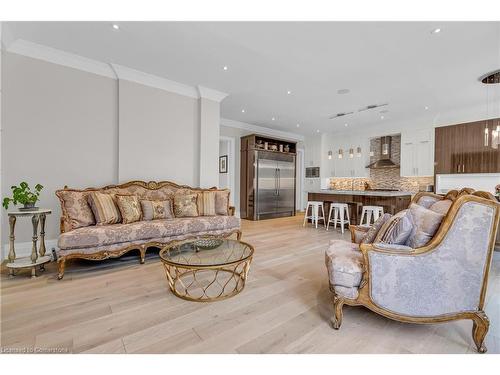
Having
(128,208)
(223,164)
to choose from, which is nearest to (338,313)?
(128,208)

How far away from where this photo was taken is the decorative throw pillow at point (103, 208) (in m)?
3.06

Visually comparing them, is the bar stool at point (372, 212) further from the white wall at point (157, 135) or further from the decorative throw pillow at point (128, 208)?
the decorative throw pillow at point (128, 208)

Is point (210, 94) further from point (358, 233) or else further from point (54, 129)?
point (358, 233)

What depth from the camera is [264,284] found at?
247cm

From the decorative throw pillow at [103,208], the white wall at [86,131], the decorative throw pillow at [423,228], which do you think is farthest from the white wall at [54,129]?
the decorative throw pillow at [423,228]

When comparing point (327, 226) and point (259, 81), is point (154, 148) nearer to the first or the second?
point (259, 81)

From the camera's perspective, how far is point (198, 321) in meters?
1.79

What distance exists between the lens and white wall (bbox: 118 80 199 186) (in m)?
3.89

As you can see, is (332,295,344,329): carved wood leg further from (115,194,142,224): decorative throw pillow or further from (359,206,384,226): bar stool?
(359,206,384,226): bar stool

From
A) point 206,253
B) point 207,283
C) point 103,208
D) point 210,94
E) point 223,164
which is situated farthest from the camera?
point 223,164

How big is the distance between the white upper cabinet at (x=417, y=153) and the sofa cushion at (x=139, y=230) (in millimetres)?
5461

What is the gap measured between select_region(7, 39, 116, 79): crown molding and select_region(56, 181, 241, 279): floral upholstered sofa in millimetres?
1830

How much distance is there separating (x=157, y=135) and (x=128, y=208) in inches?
60.6
